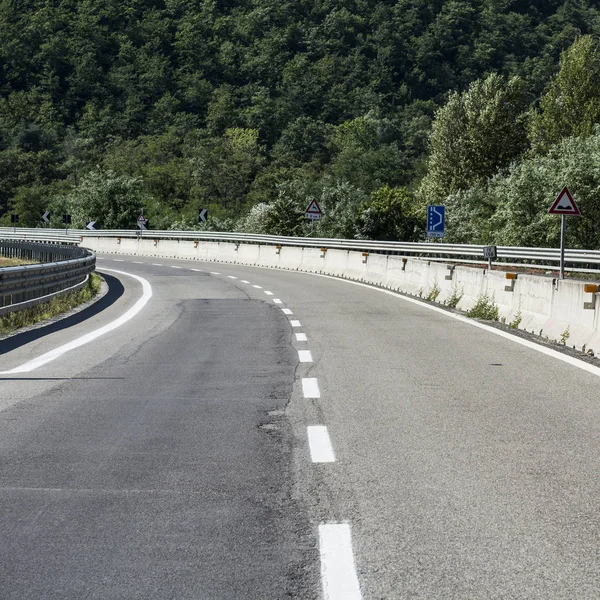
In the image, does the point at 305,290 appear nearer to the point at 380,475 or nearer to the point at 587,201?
the point at 380,475

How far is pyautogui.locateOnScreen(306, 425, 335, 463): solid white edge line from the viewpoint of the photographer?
255 inches

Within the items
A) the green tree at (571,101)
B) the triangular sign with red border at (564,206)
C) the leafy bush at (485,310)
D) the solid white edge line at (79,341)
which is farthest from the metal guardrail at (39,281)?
the green tree at (571,101)

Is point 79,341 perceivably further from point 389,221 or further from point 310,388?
point 389,221

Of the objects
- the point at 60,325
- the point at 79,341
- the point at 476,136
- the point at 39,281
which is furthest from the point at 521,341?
the point at 476,136

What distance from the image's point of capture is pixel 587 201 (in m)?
55.7

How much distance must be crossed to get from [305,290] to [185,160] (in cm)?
12691

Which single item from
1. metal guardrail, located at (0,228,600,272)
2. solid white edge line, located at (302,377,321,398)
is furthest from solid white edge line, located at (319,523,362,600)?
metal guardrail, located at (0,228,600,272)

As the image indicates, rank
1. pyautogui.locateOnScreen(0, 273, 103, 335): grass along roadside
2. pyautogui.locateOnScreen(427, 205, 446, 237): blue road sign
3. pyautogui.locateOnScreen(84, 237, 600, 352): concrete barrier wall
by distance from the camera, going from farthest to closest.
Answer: pyautogui.locateOnScreen(427, 205, 446, 237): blue road sign → pyautogui.locateOnScreen(0, 273, 103, 335): grass along roadside → pyautogui.locateOnScreen(84, 237, 600, 352): concrete barrier wall

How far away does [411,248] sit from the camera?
51000 mm

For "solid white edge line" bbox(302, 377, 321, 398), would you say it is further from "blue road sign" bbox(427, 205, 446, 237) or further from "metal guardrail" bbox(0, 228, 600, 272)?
"blue road sign" bbox(427, 205, 446, 237)

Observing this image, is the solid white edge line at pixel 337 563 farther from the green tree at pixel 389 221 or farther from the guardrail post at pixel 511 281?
the green tree at pixel 389 221

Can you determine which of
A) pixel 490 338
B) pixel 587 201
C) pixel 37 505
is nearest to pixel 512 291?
pixel 490 338

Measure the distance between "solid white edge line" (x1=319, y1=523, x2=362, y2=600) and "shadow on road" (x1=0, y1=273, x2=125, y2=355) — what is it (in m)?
8.54

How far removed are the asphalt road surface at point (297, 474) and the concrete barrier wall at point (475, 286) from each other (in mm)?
963
